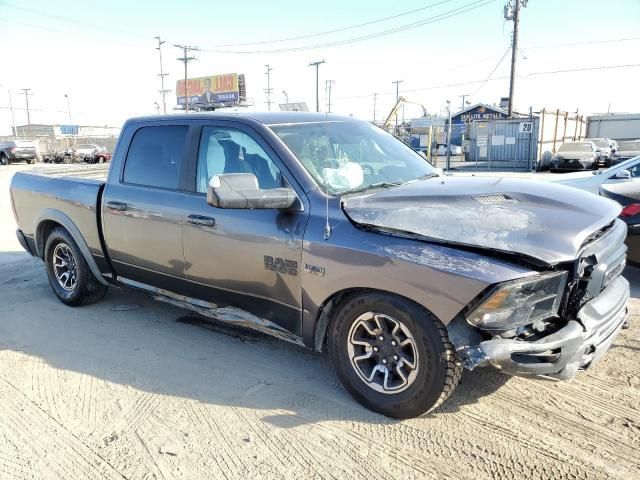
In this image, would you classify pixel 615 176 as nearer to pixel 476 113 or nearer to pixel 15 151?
pixel 15 151

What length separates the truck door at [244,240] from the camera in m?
3.36

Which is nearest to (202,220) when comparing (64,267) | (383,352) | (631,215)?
(383,352)

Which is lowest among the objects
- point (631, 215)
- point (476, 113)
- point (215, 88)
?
point (631, 215)

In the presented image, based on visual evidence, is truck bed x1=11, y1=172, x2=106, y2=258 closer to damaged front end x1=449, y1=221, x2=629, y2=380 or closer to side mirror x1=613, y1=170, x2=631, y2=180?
damaged front end x1=449, y1=221, x2=629, y2=380

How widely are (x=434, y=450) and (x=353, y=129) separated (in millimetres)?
2564

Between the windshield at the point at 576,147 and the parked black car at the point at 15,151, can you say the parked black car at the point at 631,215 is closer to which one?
the windshield at the point at 576,147

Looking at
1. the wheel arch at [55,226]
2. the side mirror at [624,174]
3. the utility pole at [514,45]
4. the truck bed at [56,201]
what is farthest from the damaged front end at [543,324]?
the utility pole at [514,45]

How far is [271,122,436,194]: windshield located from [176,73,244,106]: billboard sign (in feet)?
218

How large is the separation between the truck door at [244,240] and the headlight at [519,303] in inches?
46.6

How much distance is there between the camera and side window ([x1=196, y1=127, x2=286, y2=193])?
3.62m

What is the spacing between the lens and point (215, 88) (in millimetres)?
71812

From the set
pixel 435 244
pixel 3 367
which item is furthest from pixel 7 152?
pixel 435 244

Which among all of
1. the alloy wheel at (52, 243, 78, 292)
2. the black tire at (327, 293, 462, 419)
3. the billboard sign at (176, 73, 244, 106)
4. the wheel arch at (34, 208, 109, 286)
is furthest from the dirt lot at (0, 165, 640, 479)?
the billboard sign at (176, 73, 244, 106)

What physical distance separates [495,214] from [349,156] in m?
1.30
